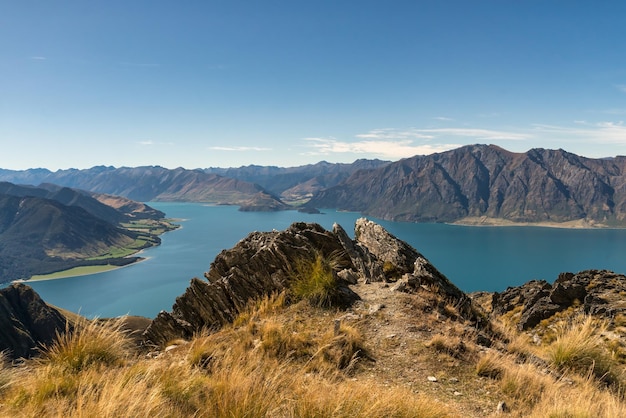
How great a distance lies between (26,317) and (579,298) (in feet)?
455

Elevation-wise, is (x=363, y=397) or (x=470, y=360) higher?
(x=363, y=397)

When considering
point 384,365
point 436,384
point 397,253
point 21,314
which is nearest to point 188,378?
point 384,365

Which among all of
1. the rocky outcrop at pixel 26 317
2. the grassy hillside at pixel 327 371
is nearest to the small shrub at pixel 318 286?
the grassy hillside at pixel 327 371

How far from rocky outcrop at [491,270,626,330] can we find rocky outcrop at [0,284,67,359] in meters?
112

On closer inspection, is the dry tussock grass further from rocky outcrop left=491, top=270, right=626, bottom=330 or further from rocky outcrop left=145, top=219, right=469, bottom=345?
rocky outcrop left=491, top=270, right=626, bottom=330

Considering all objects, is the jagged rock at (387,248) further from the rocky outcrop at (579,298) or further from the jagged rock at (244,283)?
the rocky outcrop at (579,298)

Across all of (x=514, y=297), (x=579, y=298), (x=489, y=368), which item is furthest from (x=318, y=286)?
(x=514, y=297)

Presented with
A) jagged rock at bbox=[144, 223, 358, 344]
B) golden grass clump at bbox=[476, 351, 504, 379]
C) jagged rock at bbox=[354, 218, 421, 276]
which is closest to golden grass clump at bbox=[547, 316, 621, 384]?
golden grass clump at bbox=[476, 351, 504, 379]

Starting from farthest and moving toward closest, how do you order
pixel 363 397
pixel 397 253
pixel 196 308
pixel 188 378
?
pixel 397 253 → pixel 196 308 → pixel 188 378 → pixel 363 397

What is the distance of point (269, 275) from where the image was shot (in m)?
15.5

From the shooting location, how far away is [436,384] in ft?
28.0

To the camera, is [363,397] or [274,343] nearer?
[363,397]

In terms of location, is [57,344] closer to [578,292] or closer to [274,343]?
[274,343]

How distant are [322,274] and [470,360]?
5.54 m
